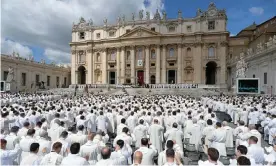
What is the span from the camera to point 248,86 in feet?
83.0

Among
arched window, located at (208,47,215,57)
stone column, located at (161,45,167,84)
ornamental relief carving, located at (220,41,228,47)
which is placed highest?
ornamental relief carving, located at (220,41,228,47)

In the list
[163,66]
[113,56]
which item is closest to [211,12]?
[163,66]

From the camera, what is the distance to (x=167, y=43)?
173ft

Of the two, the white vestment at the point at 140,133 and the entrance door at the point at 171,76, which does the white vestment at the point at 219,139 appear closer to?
the white vestment at the point at 140,133

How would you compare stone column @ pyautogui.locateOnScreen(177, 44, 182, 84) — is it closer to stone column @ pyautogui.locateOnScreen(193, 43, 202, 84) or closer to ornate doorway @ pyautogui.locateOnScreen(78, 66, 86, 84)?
stone column @ pyautogui.locateOnScreen(193, 43, 202, 84)

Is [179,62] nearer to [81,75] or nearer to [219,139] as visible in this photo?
[81,75]

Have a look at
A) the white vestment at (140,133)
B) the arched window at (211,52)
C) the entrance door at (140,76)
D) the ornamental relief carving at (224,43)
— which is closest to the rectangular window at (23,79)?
the entrance door at (140,76)

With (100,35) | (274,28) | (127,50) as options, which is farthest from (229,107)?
(100,35)

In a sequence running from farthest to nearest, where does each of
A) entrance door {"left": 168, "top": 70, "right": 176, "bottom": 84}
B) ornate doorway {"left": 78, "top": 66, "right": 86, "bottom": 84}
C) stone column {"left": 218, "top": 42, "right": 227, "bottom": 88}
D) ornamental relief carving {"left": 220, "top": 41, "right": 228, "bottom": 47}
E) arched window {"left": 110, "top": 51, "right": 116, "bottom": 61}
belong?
ornate doorway {"left": 78, "top": 66, "right": 86, "bottom": 84} < arched window {"left": 110, "top": 51, "right": 116, "bottom": 61} < entrance door {"left": 168, "top": 70, "right": 176, "bottom": 84} < stone column {"left": 218, "top": 42, "right": 227, "bottom": 88} < ornamental relief carving {"left": 220, "top": 41, "right": 228, "bottom": 47}

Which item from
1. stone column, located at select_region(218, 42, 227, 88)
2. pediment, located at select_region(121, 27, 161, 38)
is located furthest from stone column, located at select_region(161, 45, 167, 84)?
stone column, located at select_region(218, 42, 227, 88)

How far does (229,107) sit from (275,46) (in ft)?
43.5

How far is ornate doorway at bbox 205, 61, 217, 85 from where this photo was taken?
5262 centimetres

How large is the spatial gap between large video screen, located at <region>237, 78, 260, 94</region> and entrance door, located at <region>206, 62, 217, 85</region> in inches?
1061

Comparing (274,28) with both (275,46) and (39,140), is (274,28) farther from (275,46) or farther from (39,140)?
(39,140)
